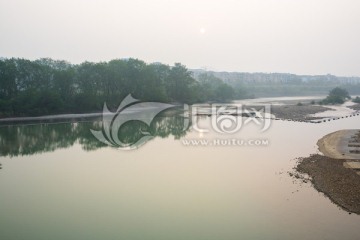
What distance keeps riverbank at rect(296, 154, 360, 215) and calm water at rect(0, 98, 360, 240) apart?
0.61m

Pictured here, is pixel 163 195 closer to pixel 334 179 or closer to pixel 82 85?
pixel 334 179

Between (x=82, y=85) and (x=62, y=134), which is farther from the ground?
(x=82, y=85)

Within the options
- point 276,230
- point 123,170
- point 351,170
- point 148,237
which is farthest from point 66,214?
point 351,170

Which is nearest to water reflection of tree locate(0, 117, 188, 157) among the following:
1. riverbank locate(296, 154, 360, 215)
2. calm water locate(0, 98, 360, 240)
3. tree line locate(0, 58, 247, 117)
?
calm water locate(0, 98, 360, 240)

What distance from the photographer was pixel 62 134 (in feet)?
125

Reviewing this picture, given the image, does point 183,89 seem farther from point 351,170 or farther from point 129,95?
point 351,170

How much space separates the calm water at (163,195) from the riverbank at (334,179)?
612 mm

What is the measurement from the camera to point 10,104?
1832 inches

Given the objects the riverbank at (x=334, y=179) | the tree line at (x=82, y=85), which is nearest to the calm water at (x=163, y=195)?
the riverbank at (x=334, y=179)

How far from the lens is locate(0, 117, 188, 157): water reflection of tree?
30.6 meters

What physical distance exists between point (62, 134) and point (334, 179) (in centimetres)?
3001

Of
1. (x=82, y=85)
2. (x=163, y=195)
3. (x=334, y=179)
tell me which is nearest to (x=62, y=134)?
(x=82, y=85)

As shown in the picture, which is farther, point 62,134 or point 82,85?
point 82,85

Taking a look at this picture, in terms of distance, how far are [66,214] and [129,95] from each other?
54127 mm
